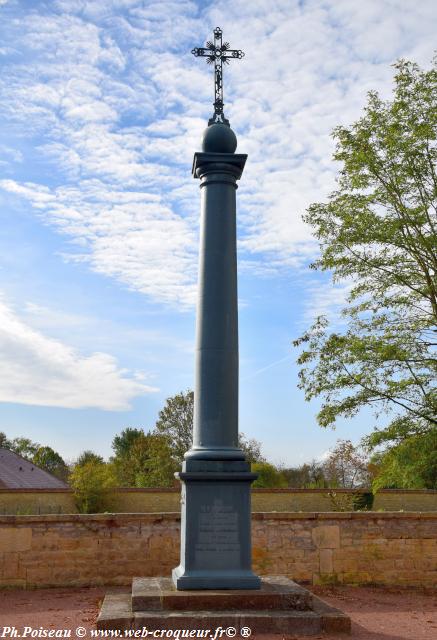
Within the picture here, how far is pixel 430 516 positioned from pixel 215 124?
736 cm

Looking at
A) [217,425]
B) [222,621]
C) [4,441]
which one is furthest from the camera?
[4,441]

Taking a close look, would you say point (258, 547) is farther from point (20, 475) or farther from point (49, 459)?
point (49, 459)

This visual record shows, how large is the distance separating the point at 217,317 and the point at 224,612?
3314 millimetres

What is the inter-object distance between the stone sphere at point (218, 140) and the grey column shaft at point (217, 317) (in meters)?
0.18

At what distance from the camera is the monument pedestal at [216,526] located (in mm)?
7559

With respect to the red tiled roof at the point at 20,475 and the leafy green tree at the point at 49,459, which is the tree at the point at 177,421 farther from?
the leafy green tree at the point at 49,459

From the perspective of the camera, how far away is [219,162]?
28.7 ft

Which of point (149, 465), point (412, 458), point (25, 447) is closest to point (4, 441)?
point (25, 447)

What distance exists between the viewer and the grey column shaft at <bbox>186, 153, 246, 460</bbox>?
800cm

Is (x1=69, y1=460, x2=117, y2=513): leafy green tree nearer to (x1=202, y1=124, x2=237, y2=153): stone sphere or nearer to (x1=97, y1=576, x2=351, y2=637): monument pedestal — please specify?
(x1=97, y1=576, x2=351, y2=637): monument pedestal

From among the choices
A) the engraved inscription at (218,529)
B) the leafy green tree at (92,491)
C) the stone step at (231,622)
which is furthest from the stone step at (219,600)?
the leafy green tree at (92,491)

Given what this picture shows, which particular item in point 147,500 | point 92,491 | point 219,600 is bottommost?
point 219,600

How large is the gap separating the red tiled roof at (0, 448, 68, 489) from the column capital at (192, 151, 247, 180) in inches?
794

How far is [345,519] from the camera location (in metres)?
11.2
